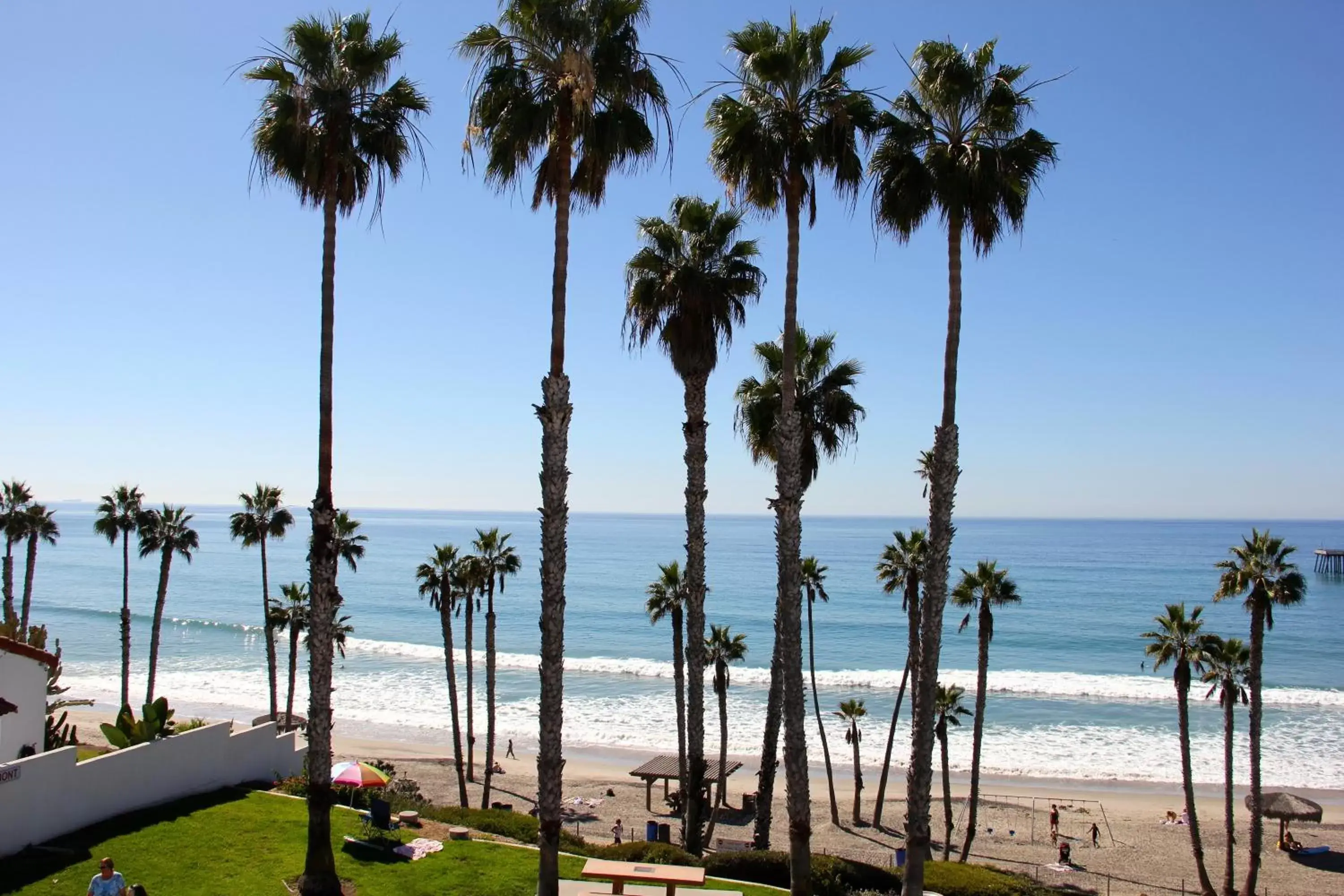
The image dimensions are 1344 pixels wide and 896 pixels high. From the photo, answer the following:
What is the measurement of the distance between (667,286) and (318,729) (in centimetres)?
952

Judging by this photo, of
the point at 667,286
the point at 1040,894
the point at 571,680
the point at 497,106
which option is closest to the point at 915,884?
the point at 1040,894

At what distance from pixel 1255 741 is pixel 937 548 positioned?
757 inches

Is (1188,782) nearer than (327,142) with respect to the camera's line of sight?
No

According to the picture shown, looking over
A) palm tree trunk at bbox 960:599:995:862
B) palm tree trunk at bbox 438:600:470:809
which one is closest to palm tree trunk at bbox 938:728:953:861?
palm tree trunk at bbox 960:599:995:862

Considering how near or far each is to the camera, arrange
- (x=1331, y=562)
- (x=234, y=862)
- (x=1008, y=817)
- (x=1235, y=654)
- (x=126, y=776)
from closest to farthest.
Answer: (x=234, y=862) < (x=126, y=776) < (x=1235, y=654) < (x=1008, y=817) < (x=1331, y=562)

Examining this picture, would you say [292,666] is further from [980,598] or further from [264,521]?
[980,598]

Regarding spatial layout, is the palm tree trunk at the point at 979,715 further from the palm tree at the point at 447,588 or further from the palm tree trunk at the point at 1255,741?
the palm tree at the point at 447,588

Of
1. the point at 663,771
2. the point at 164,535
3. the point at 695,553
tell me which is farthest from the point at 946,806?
the point at 164,535

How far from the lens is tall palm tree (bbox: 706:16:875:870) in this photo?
14.1 meters

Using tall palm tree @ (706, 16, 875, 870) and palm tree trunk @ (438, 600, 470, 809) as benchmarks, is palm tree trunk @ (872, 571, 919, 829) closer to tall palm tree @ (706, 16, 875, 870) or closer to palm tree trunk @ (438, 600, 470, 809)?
tall palm tree @ (706, 16, 875, 870)

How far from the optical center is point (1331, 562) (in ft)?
459

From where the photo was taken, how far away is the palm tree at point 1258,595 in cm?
2627

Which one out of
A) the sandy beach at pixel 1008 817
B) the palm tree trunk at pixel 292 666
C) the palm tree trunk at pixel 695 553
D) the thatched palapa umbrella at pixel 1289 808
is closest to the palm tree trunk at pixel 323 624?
the palm tree trunk at pixel 695 553

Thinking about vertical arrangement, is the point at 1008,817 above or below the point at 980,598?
below
